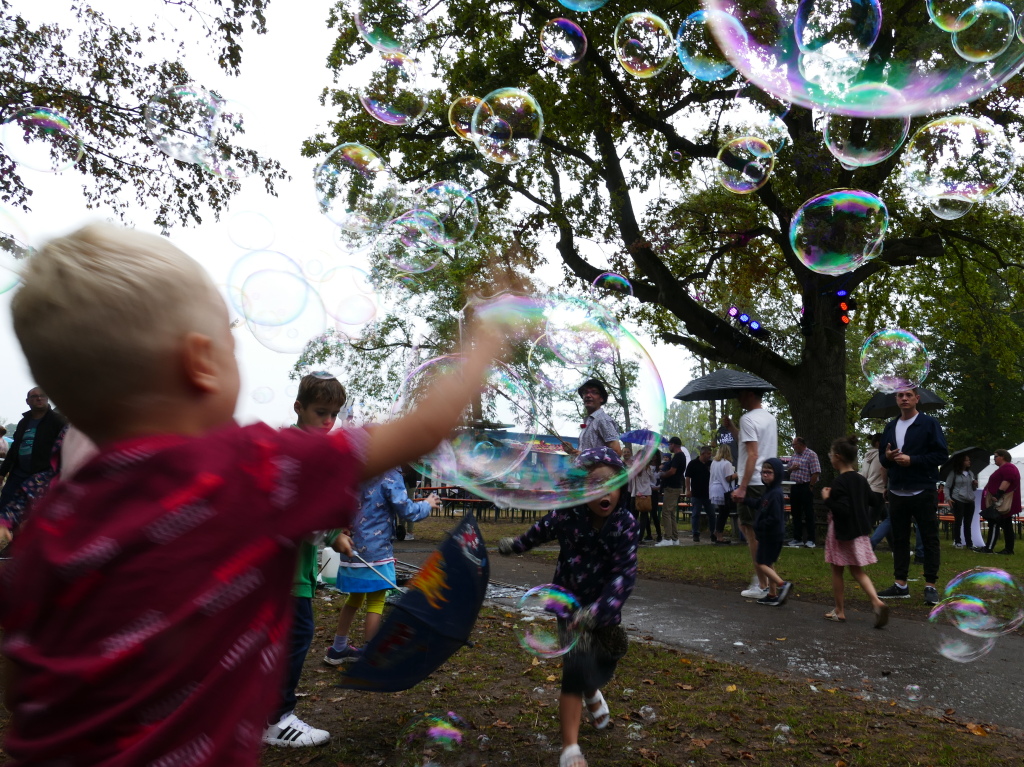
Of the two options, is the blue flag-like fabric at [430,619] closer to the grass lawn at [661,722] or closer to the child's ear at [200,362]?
the grass lawn at [661,722]

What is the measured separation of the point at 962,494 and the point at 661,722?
1389 centimetres

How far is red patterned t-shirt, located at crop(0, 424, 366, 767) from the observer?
1008 millimetres

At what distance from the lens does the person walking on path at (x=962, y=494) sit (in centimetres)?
1526

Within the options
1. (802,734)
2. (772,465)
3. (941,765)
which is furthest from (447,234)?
(941,765)

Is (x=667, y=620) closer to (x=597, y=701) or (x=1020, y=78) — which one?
(x=597, y=701)

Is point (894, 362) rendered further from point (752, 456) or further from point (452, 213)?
point (452, 213)

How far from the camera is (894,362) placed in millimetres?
8000

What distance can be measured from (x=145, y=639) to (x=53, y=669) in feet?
0.43

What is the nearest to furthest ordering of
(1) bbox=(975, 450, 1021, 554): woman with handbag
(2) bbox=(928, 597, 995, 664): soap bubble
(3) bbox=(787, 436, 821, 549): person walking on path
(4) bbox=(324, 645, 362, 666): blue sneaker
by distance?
(2) bbox=(928, 597, 995, 664): soap bubble → (4) bbox=(324, 645, 362, 666): blue sneaker → (3) bbox=(787, 436, 821, 549): person walking on path → (1) bbox=(975, 450, 1021, 554): woman with handbag

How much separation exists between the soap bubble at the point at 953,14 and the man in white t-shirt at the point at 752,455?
380 centimetres

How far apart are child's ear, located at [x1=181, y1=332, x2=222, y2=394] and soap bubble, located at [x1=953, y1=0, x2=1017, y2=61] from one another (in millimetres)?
7630

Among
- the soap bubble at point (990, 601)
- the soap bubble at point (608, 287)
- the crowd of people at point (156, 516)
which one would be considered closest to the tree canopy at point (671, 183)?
the soap bubble at point (608, 287)

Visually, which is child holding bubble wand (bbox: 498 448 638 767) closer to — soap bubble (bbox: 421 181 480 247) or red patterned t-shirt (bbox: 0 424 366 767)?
red patterned t-shirt (bbox: 0 424 366 767)

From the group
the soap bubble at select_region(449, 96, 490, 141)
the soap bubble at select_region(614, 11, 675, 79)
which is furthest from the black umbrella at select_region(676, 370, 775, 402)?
the soap bubble at select_region(449, 96, 490, 141)
